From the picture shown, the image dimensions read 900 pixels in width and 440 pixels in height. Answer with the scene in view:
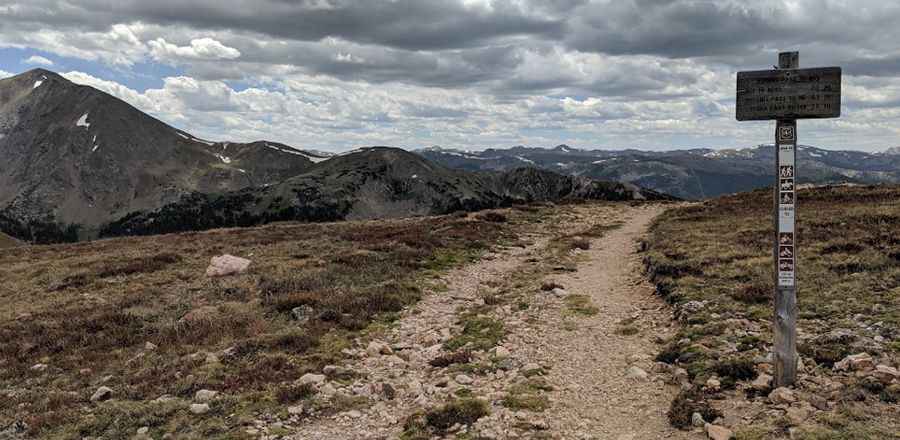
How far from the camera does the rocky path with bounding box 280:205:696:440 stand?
9867 mm

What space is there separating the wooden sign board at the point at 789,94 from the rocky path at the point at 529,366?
5762mm

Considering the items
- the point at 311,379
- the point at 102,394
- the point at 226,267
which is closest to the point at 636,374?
the point at 311,379

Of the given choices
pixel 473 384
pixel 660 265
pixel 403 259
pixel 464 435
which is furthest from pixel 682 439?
pixel 403 259

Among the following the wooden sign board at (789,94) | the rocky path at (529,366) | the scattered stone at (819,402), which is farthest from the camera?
the rocky path at (529,366)

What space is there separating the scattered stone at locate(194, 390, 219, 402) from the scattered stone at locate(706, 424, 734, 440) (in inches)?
381

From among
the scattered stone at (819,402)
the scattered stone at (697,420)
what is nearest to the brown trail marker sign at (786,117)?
the scattered stone at (819,402)

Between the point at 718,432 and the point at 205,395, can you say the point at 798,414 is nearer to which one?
the point at 718,432

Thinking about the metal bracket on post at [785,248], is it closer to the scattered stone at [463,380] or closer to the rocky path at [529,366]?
the rocky path at [529,366]

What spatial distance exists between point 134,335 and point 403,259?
12.5 m

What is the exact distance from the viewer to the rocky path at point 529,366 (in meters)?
9.87

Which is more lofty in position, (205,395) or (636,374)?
(636,374)

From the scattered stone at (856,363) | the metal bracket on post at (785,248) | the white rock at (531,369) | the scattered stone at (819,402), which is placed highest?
the metal bracket on post at (785,248)

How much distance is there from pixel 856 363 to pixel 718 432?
12.6 ft

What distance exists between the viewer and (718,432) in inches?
342
